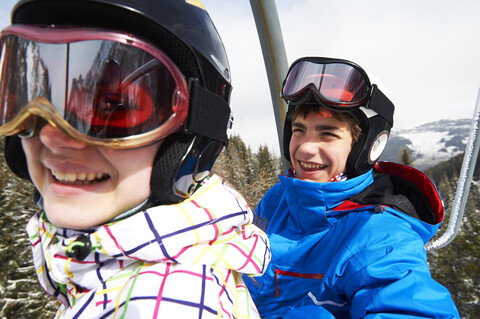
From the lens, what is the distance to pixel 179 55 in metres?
0.91

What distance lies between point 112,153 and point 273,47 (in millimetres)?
1389

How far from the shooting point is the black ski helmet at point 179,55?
2.66 ft

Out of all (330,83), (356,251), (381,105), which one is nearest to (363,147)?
(381,105)

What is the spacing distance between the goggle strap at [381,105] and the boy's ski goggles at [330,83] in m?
0.04

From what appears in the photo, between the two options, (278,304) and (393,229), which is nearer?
(393,229)

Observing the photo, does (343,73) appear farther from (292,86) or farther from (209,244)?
(209,244)

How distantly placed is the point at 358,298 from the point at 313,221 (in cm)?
56

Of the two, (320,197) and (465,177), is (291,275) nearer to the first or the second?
(320,197)

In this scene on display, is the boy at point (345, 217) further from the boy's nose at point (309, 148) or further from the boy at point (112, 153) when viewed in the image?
the boy at point (112, 153)

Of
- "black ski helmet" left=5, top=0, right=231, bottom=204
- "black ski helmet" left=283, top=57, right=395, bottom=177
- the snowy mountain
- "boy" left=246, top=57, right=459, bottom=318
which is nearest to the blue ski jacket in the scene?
"boy" left=246, top=57, right=459, bottom=318

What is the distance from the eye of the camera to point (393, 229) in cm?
147

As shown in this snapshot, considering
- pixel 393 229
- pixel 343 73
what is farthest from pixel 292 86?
pixel 393 229

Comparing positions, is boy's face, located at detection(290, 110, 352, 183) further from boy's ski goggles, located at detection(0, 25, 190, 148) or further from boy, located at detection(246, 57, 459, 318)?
boy's ski goggles, located at detection(0, 25, 190, 148)

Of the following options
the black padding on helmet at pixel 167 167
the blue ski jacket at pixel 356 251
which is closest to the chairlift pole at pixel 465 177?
the blue ski jacket at pixel 356 251
